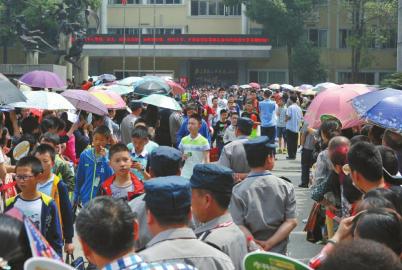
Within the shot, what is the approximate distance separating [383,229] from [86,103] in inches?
342

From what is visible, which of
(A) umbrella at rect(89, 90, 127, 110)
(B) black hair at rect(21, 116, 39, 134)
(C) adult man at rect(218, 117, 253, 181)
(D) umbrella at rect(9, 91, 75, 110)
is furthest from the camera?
(A) umbrella at rect(89, 90, 127, 110)

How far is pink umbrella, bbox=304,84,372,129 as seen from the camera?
31.1ft

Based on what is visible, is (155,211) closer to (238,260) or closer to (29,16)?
(238,260)

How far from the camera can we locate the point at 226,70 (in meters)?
64.0

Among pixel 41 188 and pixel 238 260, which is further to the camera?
pixel 41 188

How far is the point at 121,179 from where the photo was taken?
22.2 feet

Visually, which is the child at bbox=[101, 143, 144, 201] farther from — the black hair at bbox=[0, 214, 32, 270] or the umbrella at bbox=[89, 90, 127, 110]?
the umbrella at bbox=[89, 90, 127, 110]

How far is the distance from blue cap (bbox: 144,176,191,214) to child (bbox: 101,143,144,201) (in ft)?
9.41

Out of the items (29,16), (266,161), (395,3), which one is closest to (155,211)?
(266,161)

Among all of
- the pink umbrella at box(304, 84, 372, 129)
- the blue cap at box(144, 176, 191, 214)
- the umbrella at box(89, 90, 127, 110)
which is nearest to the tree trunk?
the umbrella at box(89, 90, 127, 110)

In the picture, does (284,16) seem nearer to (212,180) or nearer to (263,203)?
(263,203)

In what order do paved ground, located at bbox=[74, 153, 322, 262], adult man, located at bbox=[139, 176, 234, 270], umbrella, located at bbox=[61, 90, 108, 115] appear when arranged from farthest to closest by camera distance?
umbrella, located at bbox=[61, 90, 108, 115]
paved ground, located at bbox=[74, 153, 322, 262]
adult man, located at bbox=[139, 176, 234, 270]

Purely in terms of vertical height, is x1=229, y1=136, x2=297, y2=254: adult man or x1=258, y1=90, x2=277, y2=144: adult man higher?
x1=229, y1=136, x2=297, y2=254: adult man

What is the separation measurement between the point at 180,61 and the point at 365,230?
60987 mm
